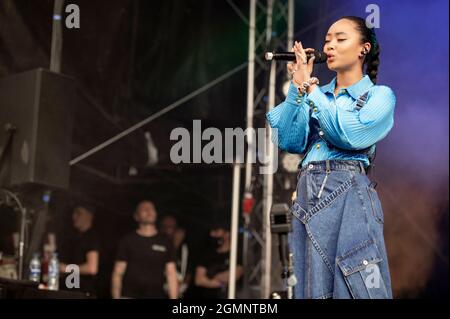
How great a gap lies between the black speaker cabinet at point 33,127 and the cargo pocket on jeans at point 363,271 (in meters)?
2.65

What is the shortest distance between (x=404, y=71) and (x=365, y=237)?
503 centimetres

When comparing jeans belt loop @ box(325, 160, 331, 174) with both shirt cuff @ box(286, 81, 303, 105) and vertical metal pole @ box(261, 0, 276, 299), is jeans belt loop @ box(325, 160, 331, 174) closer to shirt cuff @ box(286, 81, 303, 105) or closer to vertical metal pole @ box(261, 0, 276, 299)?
shirt cuff @ box(286, 81, 303, 105)

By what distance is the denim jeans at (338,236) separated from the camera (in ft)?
10.8

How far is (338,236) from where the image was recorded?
3.35m

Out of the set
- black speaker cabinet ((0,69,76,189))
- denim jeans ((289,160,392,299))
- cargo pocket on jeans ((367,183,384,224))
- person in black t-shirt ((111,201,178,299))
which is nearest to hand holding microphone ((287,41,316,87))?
denim jeans ((289,160,392,299))

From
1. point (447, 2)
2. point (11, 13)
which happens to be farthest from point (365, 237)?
point (447, 2)

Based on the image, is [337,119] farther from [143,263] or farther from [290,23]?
[143,263]

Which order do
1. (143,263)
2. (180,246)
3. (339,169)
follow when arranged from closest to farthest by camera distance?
(339,169), (143,263), (180,246)

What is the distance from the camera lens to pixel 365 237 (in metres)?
3.30

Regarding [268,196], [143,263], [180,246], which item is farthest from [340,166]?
[180,246]

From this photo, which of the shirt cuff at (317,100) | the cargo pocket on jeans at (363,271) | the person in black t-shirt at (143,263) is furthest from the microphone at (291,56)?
the person in black t-shirt at (143,263)

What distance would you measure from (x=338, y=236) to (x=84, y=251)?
5.29 meters
